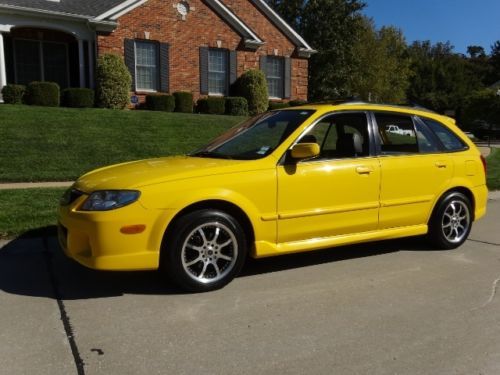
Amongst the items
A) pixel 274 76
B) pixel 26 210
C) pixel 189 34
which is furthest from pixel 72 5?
pixel 26 210

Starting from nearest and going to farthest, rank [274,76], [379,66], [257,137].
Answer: [257,137] → [274,76] → [379,66]

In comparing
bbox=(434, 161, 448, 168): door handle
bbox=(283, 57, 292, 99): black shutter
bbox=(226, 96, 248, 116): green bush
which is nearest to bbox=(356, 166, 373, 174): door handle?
bbox=(434, 161, 448, 168): door handle

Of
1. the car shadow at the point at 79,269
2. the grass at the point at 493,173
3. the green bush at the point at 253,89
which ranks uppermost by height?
the green bush at the point at 253,89

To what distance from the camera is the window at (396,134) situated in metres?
5.54

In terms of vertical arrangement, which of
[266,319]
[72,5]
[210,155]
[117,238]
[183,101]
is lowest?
[266,319]

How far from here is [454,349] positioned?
3447 mm

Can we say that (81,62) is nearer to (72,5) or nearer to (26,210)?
(72,5)

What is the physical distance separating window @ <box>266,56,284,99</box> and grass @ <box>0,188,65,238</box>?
51.2ft

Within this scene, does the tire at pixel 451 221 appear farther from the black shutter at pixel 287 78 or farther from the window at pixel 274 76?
the black shutter at pixel 287 78

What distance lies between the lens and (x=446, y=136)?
20.0 ft

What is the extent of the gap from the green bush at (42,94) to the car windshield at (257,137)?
1294cm

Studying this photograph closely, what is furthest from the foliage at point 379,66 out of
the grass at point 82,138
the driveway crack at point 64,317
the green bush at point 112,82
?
the driveway crack at point 64,317

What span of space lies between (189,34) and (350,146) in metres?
16.3

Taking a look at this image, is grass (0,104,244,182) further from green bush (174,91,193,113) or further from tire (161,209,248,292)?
tire (161,209,248,292)
